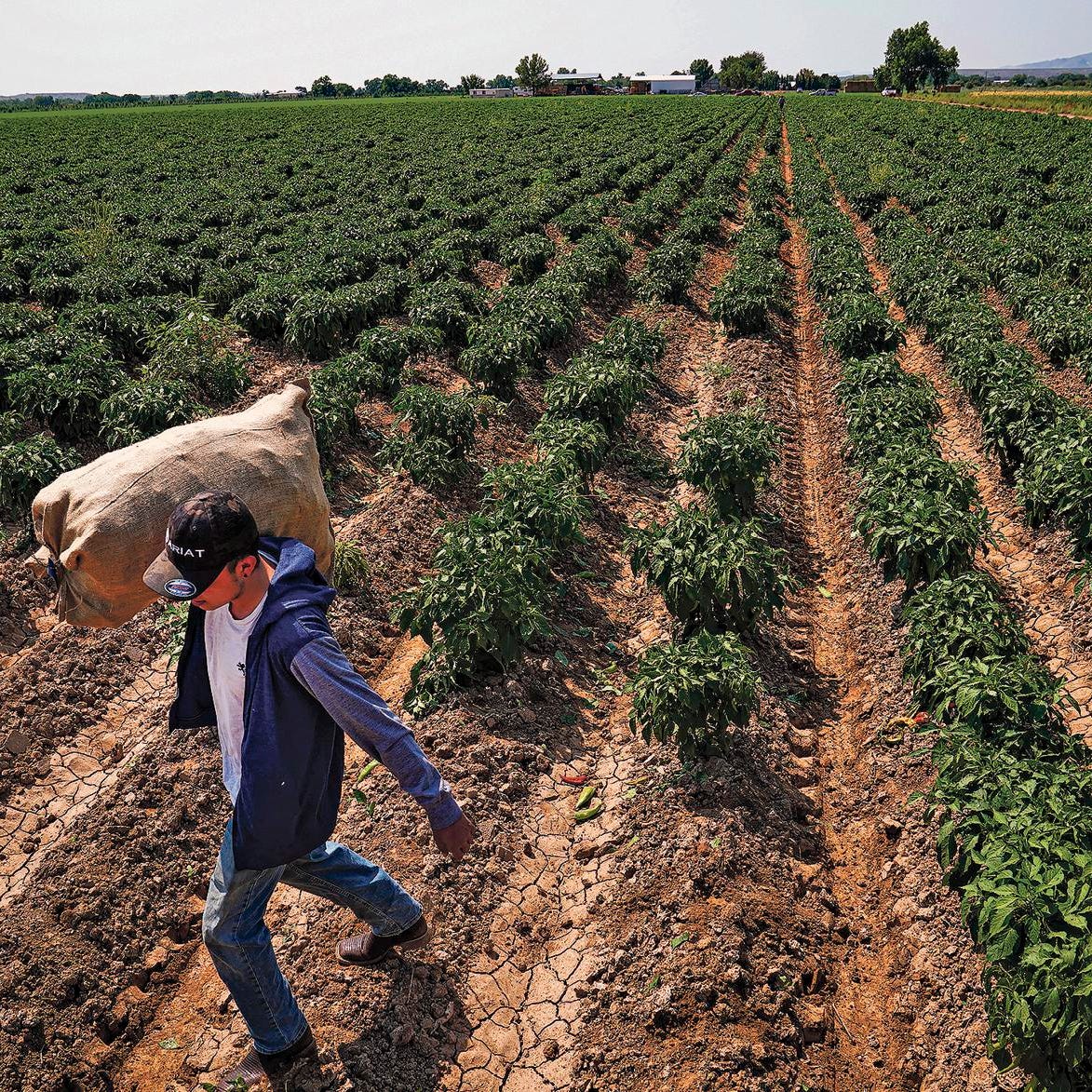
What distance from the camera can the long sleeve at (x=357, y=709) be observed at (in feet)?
10.6

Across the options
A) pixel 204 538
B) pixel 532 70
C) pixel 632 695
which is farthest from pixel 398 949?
pixel 532 70

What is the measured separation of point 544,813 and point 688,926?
1450mm

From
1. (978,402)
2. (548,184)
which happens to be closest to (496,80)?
(548,184)

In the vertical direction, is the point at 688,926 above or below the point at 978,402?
below

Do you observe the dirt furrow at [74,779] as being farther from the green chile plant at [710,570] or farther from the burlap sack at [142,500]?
the green chile plant at [710,570]

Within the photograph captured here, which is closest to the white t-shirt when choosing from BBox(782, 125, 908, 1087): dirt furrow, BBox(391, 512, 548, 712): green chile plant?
BBox(391, 512, 548, 712): green chile plant

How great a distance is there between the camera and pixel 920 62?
132m

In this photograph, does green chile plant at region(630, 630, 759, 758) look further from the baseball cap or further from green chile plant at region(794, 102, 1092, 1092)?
the baseball cap

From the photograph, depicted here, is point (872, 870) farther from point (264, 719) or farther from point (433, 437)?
point (433, 437)

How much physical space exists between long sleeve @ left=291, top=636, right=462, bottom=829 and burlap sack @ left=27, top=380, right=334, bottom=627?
1.02m

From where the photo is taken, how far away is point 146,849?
542cm

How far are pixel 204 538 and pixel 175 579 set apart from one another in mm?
437

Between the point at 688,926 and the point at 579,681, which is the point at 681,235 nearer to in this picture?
the point at 579,681

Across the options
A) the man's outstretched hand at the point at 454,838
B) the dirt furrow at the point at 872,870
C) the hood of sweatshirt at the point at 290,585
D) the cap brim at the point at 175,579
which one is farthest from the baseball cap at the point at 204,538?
the dirt furrow at the point at 872,870
